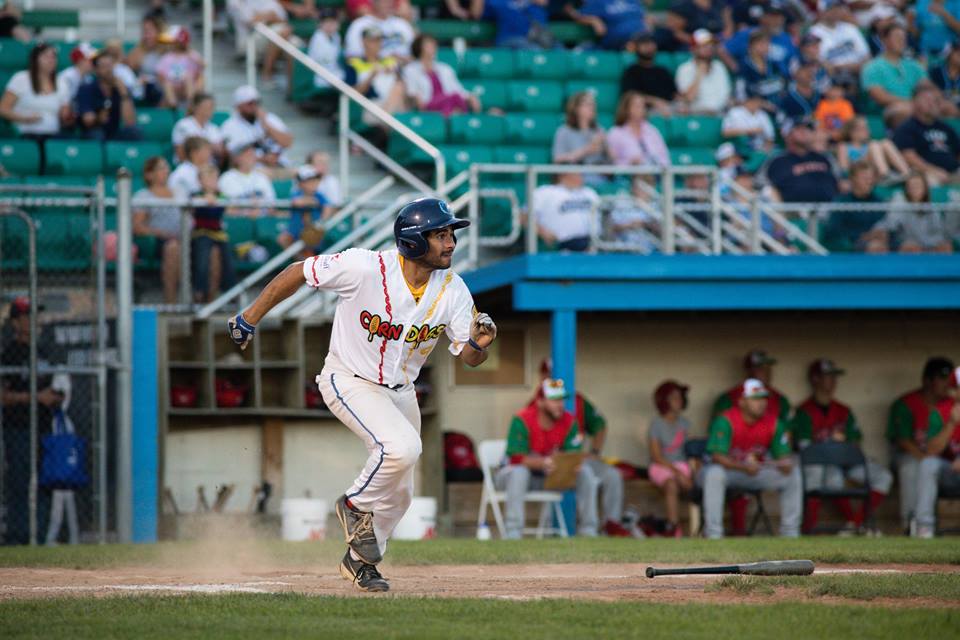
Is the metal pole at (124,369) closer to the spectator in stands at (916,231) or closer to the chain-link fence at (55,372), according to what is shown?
the chain-link fence at (55,372)

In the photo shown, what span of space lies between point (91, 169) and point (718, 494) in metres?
6.45

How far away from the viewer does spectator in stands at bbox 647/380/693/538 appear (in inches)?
564

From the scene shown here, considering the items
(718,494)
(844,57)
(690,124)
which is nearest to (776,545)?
(718,494)

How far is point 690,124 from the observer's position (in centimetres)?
1658

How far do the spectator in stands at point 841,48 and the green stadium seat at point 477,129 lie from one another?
4.53 m

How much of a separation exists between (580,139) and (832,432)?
3.76 m

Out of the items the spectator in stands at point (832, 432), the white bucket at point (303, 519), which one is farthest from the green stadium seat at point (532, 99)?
the white bucket at point (303, 519)

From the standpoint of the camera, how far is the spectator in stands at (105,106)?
14531 mm

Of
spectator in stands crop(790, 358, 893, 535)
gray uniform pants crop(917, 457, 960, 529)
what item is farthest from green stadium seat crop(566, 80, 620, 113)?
gray uniform pants crop(917, 457, 960, 529)

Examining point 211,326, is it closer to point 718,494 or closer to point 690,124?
point 718,494

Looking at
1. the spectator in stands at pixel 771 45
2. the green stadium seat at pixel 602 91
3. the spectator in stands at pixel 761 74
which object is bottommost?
the green stadium seat at pixel 602 91

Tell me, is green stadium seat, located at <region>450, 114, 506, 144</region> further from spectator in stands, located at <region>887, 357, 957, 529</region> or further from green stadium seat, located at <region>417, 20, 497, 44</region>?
spectator in stands, located at <region>887, 357, 957, 529</region>

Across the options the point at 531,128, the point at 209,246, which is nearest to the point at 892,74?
the point at 531,128

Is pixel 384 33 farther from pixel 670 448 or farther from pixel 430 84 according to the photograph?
pixel 670 448
